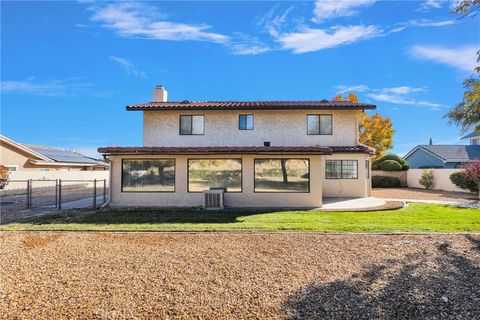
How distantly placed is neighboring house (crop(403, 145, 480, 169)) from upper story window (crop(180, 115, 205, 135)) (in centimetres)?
3077

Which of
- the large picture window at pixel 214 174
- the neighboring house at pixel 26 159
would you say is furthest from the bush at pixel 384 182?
the neighboring house at pixel 26 159

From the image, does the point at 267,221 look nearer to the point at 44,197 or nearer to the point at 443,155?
the point at 44,197

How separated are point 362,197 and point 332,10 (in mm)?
11630

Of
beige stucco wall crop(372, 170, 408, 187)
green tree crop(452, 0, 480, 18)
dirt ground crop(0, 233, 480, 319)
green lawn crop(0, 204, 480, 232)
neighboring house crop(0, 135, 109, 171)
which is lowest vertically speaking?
dirt ground crop(0, 233, 480, 319)

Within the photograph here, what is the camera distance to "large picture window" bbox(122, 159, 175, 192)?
1523 centimetres

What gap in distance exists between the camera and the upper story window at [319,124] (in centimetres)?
1945

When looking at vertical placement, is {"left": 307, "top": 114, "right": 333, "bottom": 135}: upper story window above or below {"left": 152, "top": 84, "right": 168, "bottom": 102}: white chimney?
below

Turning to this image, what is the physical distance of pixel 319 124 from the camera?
19.5m

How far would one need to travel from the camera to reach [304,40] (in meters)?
16.4

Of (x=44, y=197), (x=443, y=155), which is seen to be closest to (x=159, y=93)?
(x=44, y=197)

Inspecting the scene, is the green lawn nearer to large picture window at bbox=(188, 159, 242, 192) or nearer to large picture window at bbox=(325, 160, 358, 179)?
large picture window at bbox=(188, 159, 242, 192)

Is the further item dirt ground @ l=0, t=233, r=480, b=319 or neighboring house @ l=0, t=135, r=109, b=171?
neighboring house @ l=0, t=135, r=109, b=171

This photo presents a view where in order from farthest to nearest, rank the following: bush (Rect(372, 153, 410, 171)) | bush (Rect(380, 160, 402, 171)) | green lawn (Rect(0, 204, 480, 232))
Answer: bush (Rect(372, 153, 410, 171)) → bush (Rect(380, 160, 402, 171)) → green lawn (Rect(0, 204, 480, 232))

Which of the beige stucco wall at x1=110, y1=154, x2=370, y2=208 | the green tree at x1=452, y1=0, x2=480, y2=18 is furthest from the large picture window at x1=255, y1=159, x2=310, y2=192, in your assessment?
the green tree at x1=452, y1=0, x2=480, y2=18
